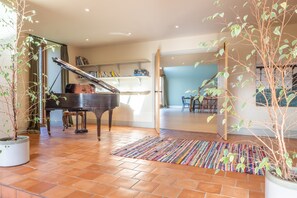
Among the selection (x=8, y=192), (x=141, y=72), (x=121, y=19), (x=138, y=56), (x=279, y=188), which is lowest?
(x=8, y=192)

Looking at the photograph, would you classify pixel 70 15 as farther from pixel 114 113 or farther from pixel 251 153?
pixel 251 153

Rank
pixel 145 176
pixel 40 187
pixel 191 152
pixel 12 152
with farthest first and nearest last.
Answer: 1. pixel 191 152
2. pixel 12 152
3. pixel 145 176
4. pixel 40 187

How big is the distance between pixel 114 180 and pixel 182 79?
10485 mm

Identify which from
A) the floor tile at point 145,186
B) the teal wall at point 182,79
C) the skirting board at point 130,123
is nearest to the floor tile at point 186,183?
the floor tile at point 145,186

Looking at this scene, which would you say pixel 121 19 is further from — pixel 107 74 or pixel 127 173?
pixel 127 173

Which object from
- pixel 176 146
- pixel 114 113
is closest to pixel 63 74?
pixel 114 113

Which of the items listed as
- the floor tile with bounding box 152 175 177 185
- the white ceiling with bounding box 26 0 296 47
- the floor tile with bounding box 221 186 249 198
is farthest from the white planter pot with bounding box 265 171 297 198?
the white ceiling with bounding box 26 0 296 47

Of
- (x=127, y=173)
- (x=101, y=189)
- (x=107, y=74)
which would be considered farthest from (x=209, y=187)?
(x=107, y=74)

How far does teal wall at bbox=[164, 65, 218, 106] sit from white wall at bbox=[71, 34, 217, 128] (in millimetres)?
6044

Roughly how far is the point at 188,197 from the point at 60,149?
2.25 meters

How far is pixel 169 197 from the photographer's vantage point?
159cm

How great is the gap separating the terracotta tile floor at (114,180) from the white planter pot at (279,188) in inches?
19.7

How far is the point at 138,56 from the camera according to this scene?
17.6 feet

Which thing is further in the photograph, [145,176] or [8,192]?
[145,176]
